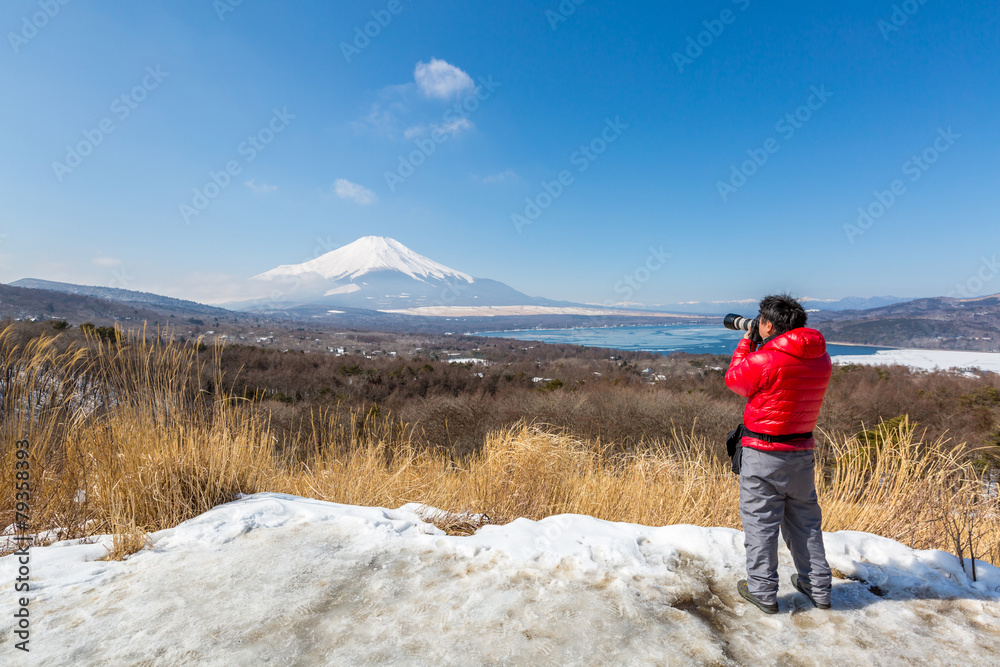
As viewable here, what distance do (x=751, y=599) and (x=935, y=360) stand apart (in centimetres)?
Result: 6142

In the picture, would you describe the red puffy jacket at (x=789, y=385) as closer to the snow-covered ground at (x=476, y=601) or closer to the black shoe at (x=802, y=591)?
the black shoe at (x=802, y=591)

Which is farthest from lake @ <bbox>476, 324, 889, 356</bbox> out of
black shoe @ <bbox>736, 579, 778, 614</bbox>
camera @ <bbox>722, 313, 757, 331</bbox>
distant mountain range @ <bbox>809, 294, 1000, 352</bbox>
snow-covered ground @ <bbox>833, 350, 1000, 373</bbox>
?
black shoe @ <bbox>736, 579, 778, 614</bbox>

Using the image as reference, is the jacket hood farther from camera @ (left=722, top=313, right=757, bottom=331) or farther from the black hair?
camera @ (left=722, top=313, right=757, bottom=331)

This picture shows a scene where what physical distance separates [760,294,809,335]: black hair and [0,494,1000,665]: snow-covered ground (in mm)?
1305

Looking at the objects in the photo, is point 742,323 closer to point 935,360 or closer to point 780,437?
point 780,437

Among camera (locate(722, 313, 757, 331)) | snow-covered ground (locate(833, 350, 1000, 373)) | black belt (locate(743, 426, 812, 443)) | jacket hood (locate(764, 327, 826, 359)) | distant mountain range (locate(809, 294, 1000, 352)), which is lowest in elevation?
snow-covered ground (locate(833, 350, 1000, 373))

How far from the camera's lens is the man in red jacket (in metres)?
1.95

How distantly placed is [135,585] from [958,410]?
30399mm

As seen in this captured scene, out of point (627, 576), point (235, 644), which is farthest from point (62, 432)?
point (627, 576)

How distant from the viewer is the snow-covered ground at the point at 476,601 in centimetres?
149

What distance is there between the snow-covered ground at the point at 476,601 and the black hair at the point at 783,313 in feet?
4.28

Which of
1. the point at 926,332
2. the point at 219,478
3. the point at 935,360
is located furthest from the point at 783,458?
the point at 926,332

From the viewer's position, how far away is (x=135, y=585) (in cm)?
180

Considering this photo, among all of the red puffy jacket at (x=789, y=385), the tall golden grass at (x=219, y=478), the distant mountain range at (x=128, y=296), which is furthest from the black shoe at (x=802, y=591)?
the distant mountain range at (x=128, y=296)
